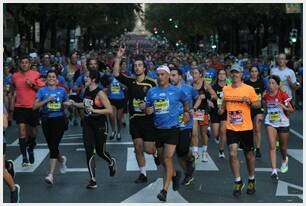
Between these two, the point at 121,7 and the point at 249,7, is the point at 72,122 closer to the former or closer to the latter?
the point at 249,7

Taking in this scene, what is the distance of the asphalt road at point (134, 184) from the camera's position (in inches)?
354

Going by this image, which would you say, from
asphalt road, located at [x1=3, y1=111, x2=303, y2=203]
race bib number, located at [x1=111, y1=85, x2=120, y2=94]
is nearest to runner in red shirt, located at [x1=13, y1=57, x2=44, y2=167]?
asphalt road, located at [x1=3, y1=111, x2=303, y2=203]

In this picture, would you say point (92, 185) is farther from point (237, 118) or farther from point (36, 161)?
point (36, 161)

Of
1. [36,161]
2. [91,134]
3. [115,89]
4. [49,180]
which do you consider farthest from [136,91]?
[115,89]

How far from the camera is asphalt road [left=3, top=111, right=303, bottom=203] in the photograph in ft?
29.5

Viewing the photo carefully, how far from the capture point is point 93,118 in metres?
9.77

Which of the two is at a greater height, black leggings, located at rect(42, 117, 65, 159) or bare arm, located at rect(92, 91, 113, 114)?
bare arm, located at rect(92, 91, 113, 114)

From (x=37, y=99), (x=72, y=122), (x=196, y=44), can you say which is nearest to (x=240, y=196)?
(x=37, y=99)

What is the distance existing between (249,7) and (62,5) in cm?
1187

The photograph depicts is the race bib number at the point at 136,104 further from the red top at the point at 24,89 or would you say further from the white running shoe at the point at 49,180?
the red top at the point at 24,89

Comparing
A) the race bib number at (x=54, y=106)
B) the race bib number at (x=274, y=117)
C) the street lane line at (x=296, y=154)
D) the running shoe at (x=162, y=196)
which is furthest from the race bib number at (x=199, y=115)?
the running shoe at (x=162, y=196)

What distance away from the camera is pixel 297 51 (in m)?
54.5

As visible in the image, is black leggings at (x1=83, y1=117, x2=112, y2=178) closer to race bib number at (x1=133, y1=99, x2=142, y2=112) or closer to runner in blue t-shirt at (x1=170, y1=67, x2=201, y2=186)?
race bib number at (x1=133, y1=99, x2=142, y2=112)

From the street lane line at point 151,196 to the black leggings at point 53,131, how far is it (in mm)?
1463
